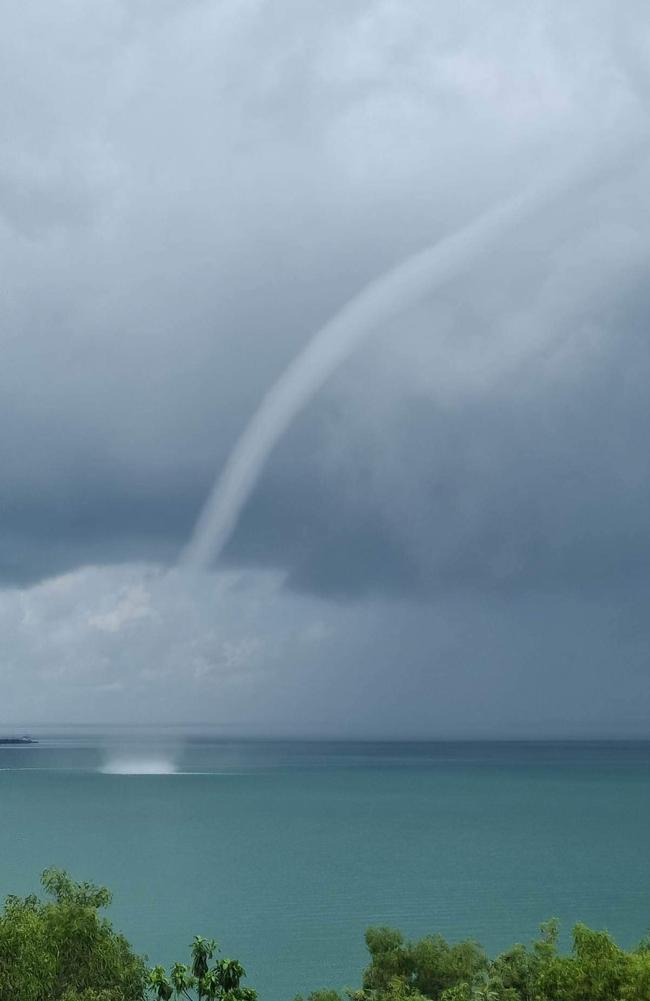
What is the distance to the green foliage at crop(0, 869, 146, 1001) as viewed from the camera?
23.5m

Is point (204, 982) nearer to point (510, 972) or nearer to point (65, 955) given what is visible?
point (65, 955)

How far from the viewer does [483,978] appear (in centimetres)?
2628

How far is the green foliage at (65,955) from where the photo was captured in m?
23.5

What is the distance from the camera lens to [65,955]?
25750 millimetres

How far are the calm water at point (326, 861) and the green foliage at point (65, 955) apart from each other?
61.6 feet

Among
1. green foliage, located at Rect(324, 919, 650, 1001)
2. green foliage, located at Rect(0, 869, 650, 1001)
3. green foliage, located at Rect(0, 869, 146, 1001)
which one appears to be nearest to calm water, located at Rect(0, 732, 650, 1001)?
green foliage, located at Rect(324, 919, 650, 1001)

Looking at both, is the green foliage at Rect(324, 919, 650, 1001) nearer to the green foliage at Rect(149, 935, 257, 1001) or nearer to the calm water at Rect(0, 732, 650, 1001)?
the green foliage at Rect(149, 935, 257, 1001)

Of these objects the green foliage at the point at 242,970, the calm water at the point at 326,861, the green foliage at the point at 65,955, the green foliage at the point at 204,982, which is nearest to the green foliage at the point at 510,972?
the green foliage at the point at 242,970

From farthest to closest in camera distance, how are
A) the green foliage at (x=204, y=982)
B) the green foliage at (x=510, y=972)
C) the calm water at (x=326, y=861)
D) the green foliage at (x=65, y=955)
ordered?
the calm water at (x=326, y=861)
the green foliage at (x=204, y=982)
the green foliage at (x=65, y=955)
the green foliage at (x=510, y=972)

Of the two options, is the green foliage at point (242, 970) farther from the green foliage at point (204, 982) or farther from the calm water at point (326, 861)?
the calm water at point (326, 861)

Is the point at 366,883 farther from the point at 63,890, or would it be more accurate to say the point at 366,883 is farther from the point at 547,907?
the point at 63,890

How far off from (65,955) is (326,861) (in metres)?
63.7

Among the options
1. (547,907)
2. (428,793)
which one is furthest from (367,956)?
(428,793)

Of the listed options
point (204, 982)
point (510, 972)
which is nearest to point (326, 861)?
point (204, 982)
